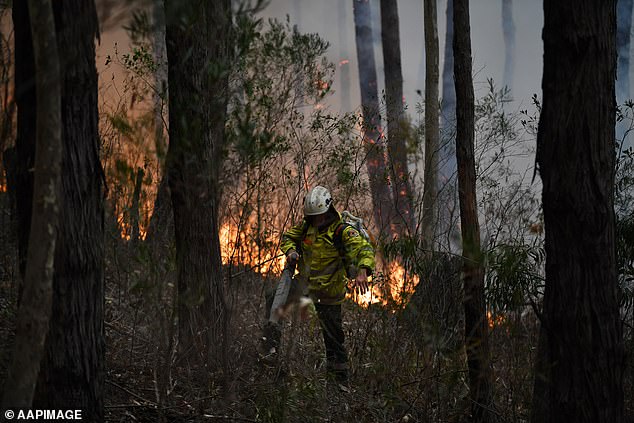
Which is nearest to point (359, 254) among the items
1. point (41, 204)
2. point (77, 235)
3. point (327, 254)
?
point (327, 254)

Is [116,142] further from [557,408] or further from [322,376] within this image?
[557,408]

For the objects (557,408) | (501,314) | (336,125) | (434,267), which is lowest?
(557,408)

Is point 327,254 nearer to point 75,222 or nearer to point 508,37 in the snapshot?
point 75,222

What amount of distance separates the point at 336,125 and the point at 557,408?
4849mm

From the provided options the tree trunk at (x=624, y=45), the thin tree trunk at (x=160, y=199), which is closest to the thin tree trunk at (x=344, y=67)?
the tree trunk at (x=624, y=45)

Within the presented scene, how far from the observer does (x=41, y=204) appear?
2961 mm

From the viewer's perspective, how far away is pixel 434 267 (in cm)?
651

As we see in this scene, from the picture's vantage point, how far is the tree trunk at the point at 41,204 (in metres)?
2.95

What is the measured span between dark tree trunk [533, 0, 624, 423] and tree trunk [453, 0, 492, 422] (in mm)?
1343

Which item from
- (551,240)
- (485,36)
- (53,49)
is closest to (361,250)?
(551,240)

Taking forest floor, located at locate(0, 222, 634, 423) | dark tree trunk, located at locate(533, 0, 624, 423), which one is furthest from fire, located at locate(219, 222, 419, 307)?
dark tree trunk, located at locate(533, 0, 624, 423)

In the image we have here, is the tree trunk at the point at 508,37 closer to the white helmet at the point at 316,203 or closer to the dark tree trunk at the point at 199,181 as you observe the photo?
the white helmet at the point at 316,203

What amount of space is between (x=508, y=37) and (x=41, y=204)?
31.2 m

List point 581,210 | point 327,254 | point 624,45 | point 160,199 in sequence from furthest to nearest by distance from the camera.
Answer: point 624,45, point 160,199, point 327,254, point 581,210
